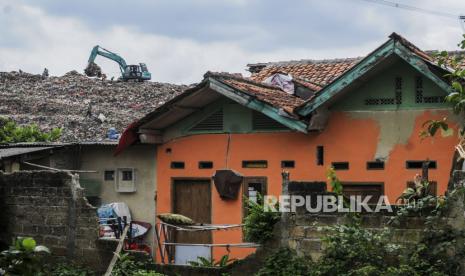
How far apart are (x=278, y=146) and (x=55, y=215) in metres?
4.64

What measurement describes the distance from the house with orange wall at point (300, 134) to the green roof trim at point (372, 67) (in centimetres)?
2

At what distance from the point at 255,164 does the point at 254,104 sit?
1414 mm

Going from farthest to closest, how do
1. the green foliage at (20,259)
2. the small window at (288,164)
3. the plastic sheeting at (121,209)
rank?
the plastic sheeting at (121,209) < the small window at (288,164) < the green foliage at (20,259)

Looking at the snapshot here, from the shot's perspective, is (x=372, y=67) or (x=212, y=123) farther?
(x=212, y=123)

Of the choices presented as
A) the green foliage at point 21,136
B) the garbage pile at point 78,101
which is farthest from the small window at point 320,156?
the garbage pile at point 78,101

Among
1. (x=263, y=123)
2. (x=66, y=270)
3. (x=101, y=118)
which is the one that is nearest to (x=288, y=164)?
(x=263, y=123)

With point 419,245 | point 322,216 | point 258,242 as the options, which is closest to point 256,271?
point 258,242

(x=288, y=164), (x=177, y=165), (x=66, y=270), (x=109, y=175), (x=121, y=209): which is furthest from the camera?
(x=109, y=175)

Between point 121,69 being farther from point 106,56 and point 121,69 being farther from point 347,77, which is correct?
point 347,77

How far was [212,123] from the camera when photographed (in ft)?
53.4

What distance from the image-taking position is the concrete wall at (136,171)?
1686 cm

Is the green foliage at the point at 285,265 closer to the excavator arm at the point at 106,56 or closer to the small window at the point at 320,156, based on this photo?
the small window at the point at 320,156

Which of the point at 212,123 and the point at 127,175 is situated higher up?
the point at 212,123

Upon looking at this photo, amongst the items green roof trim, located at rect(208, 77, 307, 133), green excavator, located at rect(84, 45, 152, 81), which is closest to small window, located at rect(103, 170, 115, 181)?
green roof trim, located at rect(208, 77, 307, 133)
